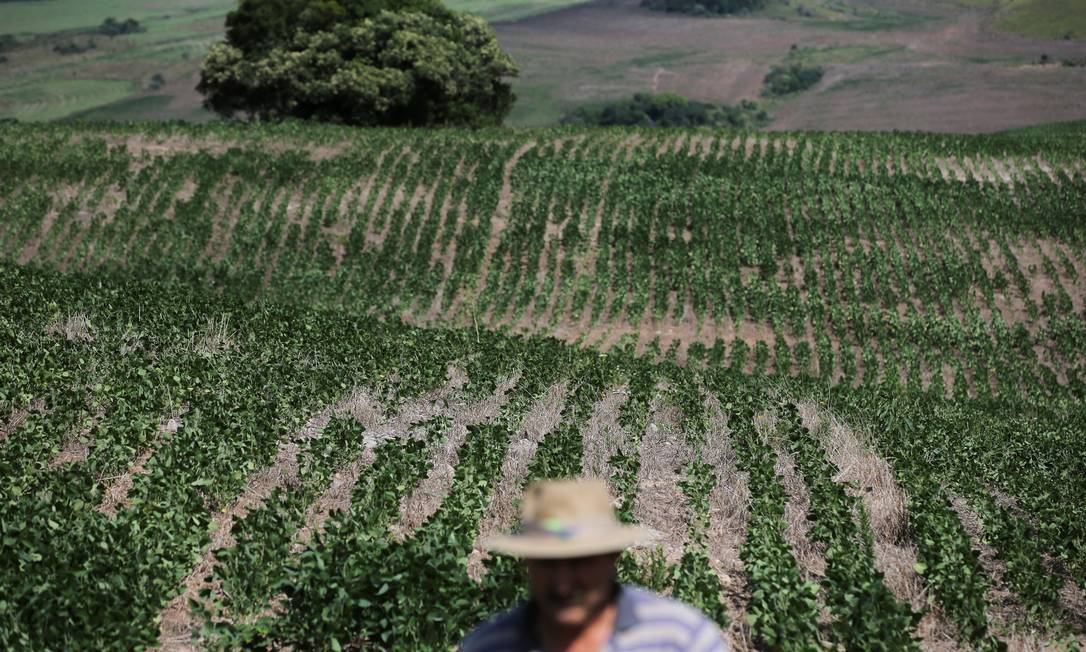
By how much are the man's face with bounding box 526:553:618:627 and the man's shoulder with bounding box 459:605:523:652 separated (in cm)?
13

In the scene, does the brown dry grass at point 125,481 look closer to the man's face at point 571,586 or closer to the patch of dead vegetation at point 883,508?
the patch of dead vegetation at point 883,508

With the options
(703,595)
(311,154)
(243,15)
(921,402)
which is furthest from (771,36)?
(703,595)

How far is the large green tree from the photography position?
48.7 metres

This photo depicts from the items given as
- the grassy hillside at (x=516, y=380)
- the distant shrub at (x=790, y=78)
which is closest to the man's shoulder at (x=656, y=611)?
the grassy hillside at (x=516, y=380)

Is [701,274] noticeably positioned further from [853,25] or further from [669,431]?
[853,25]

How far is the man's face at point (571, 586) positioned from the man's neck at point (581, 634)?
2 centimetres

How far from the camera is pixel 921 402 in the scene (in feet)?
61.5

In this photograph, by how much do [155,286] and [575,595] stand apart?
18.6 metres

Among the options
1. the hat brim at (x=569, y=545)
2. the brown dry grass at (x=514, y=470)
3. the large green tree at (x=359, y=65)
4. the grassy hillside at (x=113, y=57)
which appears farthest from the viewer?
the grassy hillside at (x=113, y=57)

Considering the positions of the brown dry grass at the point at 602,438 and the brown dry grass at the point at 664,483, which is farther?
the brown dry grass at the point at 602,438

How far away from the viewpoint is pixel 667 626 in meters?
3.23

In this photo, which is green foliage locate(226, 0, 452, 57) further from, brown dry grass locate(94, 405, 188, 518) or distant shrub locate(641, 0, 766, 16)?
distant shrub locate(641, 0, 766, 16)

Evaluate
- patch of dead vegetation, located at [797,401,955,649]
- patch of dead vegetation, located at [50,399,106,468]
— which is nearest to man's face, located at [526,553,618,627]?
patch of dead vegetation, located at [797,401,955,649]

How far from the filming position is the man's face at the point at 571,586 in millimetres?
3088
